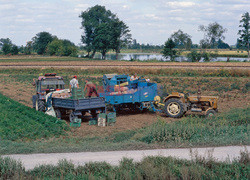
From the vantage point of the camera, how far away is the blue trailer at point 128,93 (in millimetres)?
16984

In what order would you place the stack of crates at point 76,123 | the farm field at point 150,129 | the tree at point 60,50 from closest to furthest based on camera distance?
the farm field at point 150,129, the stack of crates at point 76,123, the tree at point 60,50

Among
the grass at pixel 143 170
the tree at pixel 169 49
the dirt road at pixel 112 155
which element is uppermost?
the tree at pixel 169 49

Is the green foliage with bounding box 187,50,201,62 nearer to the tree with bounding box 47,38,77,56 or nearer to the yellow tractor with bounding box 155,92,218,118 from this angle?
the tree with bounding box 47,38,77,56

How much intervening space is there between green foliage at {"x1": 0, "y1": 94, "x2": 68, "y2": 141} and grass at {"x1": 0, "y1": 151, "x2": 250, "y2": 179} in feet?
14.1

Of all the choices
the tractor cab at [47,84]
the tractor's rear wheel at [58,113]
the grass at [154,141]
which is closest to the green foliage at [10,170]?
the grass at [154,141]

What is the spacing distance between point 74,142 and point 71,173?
14.2 feet

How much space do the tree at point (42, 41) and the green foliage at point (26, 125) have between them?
10454cm

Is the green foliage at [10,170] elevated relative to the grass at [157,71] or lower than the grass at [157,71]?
lower

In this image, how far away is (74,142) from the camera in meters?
11.7

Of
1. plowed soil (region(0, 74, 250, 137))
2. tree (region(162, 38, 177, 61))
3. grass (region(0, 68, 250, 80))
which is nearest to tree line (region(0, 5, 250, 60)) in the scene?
tree (region(162, 38, 177, 61))

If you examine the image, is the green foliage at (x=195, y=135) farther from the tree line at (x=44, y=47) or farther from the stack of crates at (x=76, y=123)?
the tree line at (x=44, y=47)

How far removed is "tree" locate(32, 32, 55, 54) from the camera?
11581 centimetres

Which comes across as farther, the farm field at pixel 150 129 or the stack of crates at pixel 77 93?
the stack of crates at pixel 77 93

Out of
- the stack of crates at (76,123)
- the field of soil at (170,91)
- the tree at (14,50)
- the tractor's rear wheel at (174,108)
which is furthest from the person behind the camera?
the tree at (14,50)
